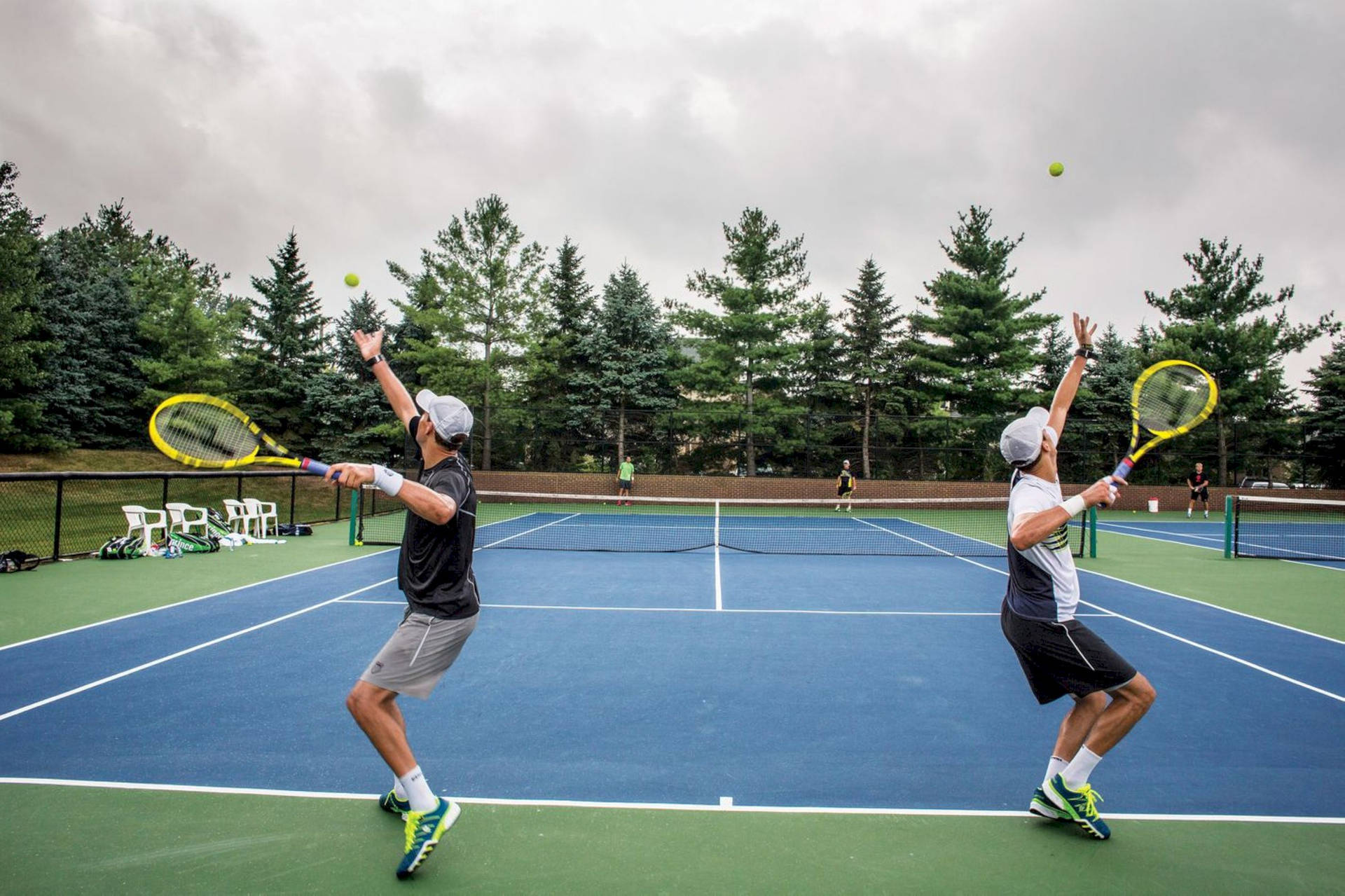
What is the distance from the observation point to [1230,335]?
99.5ft

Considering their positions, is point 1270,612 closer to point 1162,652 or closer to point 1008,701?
point 1162,652

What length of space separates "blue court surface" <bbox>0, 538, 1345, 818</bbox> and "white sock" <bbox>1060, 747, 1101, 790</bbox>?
361 millimetres

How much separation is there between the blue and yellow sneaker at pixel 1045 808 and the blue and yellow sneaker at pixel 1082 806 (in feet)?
0.11

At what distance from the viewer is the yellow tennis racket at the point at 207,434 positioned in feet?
13.8

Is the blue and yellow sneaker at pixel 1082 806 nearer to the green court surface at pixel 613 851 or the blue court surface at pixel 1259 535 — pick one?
the green court surface at pixel 613 851

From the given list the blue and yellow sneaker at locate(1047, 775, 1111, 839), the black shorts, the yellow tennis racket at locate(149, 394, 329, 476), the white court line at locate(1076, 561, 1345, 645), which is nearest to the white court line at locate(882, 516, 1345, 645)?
the white court line at locate(1076, 561, 1345, 645)

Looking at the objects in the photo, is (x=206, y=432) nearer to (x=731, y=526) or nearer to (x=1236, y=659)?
(x=1236, y=659)

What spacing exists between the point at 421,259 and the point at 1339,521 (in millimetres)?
38156

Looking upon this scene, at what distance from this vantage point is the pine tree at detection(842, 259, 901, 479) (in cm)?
3469

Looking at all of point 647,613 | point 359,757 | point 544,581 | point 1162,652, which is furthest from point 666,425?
point 359,757

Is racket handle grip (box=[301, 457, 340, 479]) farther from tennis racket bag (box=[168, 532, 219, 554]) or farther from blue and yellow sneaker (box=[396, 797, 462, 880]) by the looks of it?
tennis racket bag (box=[168, 532, 219, 554])

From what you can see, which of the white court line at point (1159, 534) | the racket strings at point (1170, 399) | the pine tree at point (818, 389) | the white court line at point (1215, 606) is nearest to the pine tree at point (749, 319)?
the pine tree at point (818, 389)

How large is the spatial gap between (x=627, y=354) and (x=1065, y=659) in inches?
1197

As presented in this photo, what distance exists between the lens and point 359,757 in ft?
13.5
